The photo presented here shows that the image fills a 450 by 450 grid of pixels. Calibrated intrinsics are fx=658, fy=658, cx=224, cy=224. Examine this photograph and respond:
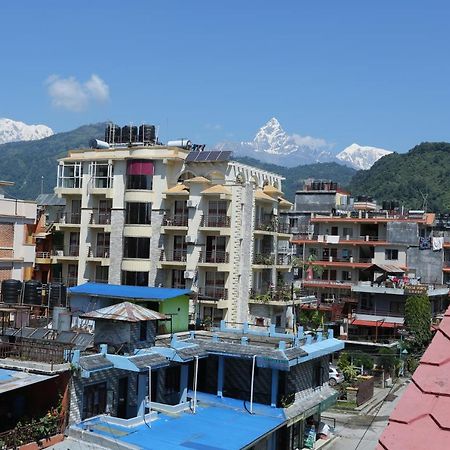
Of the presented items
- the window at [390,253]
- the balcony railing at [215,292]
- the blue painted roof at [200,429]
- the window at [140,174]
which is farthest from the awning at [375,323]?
the blue painted roof at [200,429]

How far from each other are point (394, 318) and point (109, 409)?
37.2m

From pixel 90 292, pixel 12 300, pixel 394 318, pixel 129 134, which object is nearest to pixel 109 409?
pixel 90 292

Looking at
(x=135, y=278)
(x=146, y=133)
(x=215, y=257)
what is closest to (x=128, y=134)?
(x=146, y=133)

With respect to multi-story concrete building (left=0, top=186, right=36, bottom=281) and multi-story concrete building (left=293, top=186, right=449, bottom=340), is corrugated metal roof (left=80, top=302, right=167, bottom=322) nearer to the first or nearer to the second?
multi-story concrete building (left=0, top=186, right=36, bottom=281)

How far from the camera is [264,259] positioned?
47531 millimetres

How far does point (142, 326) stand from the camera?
29344 mm

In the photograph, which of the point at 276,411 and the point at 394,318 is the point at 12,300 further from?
the point at 394,318

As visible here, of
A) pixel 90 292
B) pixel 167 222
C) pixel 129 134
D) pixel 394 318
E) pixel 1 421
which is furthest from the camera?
pixel 394 318

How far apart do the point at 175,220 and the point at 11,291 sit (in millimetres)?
13506

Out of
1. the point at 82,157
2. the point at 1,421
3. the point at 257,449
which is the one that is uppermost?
the point at 82,157

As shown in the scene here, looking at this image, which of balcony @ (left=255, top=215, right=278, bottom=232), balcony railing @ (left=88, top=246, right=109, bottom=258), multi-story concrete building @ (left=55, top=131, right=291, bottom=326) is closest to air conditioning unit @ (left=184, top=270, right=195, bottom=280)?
multi-story concrete building @ (left=55, top=131, right=291, bottom=326)

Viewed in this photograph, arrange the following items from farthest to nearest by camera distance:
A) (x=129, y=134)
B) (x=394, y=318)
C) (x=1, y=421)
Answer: (x=394, y=318), (x=129, y=134), (x=1, y=421)

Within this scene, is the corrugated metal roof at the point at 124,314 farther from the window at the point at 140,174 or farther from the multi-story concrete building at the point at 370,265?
the multi-story concrete building at the point at 370,265

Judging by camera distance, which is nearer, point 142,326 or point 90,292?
point 142,326
